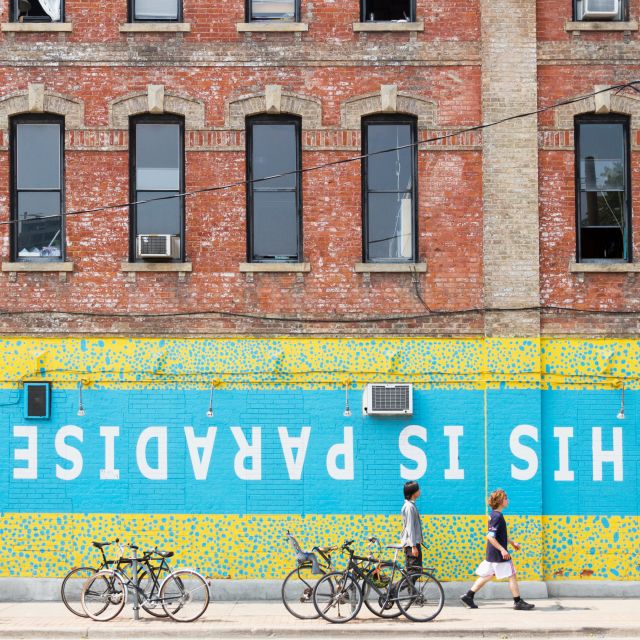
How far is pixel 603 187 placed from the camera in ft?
58.2

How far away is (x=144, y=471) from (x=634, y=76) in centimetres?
940

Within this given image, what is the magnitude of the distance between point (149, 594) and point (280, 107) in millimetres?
7300

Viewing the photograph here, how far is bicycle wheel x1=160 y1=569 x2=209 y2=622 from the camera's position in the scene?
15039 millimetres

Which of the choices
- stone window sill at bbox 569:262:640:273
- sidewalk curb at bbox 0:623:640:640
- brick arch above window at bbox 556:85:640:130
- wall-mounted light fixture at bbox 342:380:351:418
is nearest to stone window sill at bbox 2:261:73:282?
wall-mounted light fixture at bbox 342:380:351:418

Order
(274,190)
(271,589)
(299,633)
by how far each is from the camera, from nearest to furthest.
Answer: (299,633) < (271,589) < (274,190)

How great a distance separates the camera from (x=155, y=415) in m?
17.3

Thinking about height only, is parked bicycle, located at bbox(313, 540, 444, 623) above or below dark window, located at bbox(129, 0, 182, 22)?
below

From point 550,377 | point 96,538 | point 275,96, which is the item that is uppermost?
point 275,96

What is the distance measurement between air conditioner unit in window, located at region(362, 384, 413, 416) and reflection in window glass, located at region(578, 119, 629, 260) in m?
3.43

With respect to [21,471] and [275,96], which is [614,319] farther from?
[21,471]

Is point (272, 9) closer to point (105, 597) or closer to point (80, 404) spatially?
point (80, 404)

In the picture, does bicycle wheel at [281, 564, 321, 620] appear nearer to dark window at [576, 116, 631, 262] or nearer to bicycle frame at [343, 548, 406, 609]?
bicycle frame at [343, 548, 406, 609]

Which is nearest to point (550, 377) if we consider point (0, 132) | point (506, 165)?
point (506, 165)

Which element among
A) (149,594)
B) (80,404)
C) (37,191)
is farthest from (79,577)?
(37,191)
